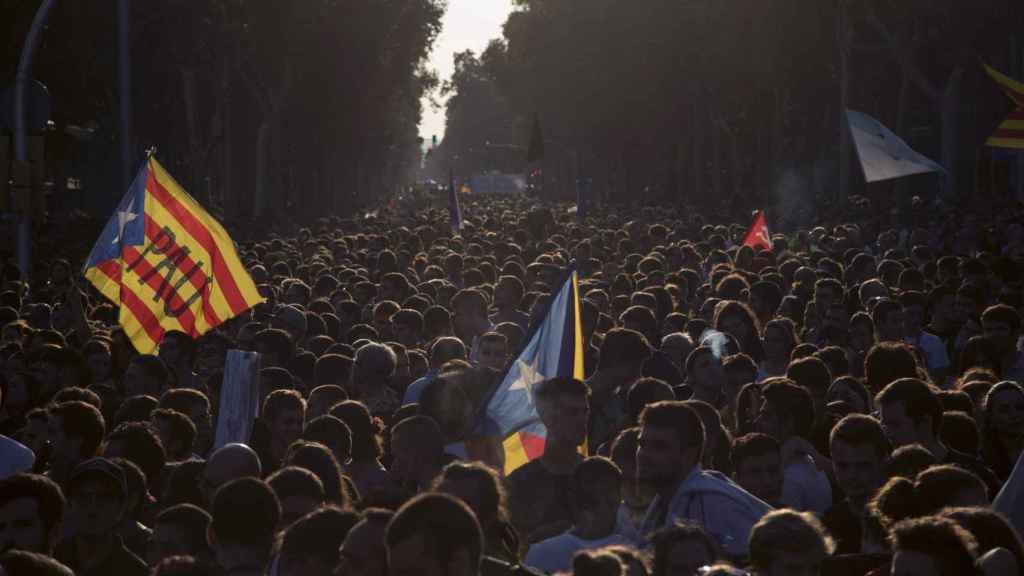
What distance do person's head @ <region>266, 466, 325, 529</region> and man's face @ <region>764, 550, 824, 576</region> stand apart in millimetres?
1836

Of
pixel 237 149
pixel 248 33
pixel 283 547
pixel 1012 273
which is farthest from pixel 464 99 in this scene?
pixel 283 547

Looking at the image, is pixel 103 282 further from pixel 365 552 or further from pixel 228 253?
Result: pixel 365 552

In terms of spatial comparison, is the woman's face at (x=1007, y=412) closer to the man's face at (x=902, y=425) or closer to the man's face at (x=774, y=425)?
the man's face at (x=902, y=425)

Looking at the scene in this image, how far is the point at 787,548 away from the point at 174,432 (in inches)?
151

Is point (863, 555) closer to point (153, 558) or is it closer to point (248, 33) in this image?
point (153, 558)

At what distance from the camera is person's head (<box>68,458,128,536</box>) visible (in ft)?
22.8

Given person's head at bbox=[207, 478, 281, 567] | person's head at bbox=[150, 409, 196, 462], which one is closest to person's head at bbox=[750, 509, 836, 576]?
person's head at bbox=[207, 478, 281, 567]

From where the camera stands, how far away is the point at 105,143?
56.0 m

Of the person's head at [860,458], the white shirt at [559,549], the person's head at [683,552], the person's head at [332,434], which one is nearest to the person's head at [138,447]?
the person's head at [332,434]

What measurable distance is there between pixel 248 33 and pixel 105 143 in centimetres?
916

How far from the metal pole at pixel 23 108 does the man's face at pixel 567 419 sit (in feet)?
37.5

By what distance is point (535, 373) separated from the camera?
28.1 ft

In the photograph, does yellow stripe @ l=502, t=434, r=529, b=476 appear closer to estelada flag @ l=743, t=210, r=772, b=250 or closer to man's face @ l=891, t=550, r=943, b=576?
man's face @ l=891, t=550, r=943, b=576

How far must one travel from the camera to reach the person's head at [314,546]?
5.60 meters
